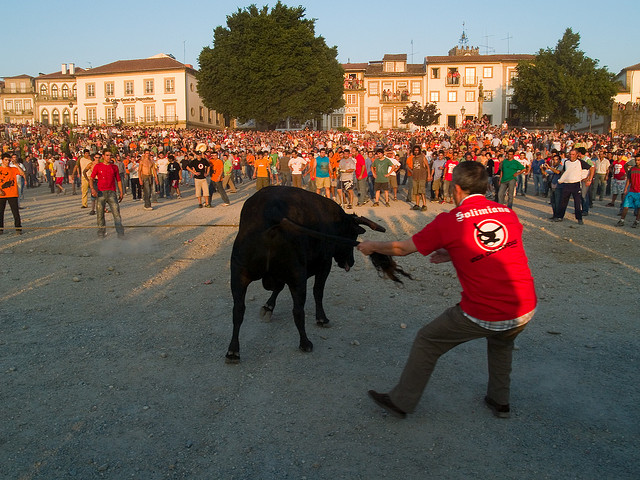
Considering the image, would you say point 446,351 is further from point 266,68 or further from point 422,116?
point 422,116

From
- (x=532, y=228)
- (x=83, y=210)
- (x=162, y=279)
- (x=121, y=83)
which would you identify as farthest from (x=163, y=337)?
(x=121, y=83)

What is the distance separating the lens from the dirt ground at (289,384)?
3.42m

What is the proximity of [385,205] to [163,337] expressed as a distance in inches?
475

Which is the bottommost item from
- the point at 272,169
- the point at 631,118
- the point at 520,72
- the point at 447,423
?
the point at 447,423

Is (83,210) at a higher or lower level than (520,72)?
lower

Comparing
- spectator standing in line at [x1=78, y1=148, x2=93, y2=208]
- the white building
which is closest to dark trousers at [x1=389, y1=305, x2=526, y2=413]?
spectator standing in line at [x1=78, y1=148, x2=93, y2=208]

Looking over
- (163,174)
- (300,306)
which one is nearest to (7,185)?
(163,174)

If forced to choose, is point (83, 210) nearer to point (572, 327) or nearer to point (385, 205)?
point (385, 205)

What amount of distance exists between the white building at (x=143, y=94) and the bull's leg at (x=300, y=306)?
227 ft

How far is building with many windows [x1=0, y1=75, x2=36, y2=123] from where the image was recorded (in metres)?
88.2

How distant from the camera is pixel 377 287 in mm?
7527

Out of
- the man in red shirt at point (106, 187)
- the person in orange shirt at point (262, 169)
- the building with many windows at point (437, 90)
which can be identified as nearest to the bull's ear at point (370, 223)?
the man in red shirt at point (106, 187)

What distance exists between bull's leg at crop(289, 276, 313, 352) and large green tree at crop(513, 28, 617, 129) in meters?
61.9

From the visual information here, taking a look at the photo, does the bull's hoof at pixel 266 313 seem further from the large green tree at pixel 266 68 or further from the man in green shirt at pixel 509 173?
the large green tree at pixel 266 68
